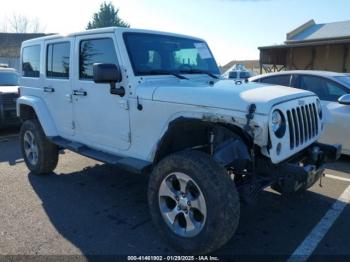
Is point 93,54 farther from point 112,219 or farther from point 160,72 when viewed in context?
point 112,219

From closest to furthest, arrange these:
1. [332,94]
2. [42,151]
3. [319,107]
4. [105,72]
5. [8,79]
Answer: [105,72] → [319,107] → [42,151] → [332,94] → [8,79]

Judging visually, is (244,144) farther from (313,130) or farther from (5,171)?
(5,171)

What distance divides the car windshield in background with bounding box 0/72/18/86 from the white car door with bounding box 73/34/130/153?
6.44 metres

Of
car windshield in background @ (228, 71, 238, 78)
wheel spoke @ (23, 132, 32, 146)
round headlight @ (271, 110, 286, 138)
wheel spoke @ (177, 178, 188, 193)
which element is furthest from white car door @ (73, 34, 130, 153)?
car windshield in background @ (228, 71, 238, 78)

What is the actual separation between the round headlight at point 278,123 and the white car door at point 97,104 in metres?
1.62

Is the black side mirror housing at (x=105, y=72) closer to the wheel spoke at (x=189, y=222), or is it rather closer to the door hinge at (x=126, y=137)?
the door hinge at (x=126, y=137)

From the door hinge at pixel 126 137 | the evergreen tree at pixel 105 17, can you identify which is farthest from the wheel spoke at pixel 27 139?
the evergreen tree at pixel 105 17

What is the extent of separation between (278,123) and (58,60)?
329 centimetres

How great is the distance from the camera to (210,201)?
2961 millimetres

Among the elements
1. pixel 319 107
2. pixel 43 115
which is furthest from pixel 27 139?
pixel 319 107

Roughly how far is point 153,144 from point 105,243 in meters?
1.09

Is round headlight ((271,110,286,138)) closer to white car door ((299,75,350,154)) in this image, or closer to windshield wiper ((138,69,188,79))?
windshield wiper ((138,69,188,79))

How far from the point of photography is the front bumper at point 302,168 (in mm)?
3139

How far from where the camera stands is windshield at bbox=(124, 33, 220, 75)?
3924 millimetres
